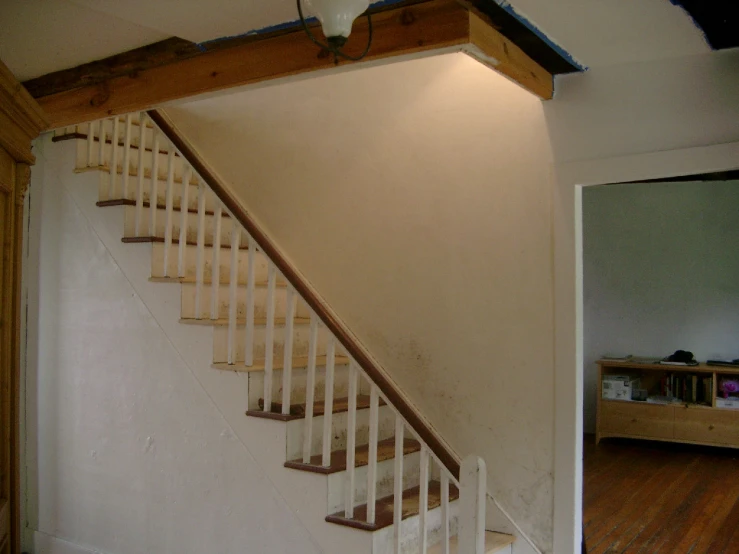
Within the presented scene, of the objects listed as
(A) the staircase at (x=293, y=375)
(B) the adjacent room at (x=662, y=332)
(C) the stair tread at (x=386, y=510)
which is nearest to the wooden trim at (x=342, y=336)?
(A) the staircase at (x=293, y=375)

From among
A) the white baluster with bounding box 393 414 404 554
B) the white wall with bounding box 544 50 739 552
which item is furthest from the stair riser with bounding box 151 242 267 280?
the white wall with bounding box 544 50 739 552

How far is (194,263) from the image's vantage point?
4.43 metres

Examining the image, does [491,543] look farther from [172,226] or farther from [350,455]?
[172,226]

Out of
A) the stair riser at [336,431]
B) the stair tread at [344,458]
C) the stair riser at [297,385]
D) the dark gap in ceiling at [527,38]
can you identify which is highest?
the dark gap in ceiling at [527,38]

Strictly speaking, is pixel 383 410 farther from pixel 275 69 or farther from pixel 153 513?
pixel 275 69

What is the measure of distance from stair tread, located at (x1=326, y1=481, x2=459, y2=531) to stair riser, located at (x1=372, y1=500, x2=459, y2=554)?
3 cm

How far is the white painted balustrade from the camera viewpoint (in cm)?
304

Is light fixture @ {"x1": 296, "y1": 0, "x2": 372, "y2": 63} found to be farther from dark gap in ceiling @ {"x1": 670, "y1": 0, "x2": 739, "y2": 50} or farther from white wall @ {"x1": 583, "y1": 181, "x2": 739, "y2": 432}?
white wall @ {"x1": 583, "y1": 181, "x2": 739, "y2": 432}

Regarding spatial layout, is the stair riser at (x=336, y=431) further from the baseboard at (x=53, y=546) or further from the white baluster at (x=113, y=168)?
the white baluster at (x=113, y=168)

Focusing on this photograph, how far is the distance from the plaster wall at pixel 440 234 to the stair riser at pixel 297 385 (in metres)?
0.32

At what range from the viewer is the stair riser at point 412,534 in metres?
3.22

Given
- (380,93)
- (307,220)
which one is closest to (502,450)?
(307,220)

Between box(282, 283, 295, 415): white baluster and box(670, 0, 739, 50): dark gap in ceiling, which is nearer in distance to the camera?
box(670, 0, 739, 50): dark gap in ceiling

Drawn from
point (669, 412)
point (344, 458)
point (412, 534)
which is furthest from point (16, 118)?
point (669, 412)
